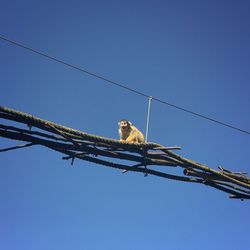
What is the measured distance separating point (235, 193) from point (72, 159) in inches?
133

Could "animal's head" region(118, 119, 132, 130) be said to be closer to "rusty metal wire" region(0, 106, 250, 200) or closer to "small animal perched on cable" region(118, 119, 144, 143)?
"small animal perched on cable" region(118, 119, 144, 143)

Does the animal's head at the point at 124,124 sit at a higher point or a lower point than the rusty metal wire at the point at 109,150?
higher

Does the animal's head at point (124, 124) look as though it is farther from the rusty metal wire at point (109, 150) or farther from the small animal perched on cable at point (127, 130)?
the rusty metal wire at point (109, 150)

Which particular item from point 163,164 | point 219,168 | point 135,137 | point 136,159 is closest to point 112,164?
point 136,159

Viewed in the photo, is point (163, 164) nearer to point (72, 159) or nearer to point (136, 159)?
point (136, 159)

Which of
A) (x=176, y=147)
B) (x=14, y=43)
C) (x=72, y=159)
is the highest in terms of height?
(x=14, y=43)

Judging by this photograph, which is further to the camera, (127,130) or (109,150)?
(127,130)

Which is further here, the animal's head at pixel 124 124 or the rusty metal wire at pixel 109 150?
the animal's head at pixel 124 124

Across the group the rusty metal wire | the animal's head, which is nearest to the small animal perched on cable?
the animal's head

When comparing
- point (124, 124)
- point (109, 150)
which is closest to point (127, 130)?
point (124, 124)

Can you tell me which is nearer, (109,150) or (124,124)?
(109,150)

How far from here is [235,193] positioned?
338 inches

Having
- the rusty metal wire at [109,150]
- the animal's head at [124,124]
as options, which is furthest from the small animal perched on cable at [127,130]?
the rusty metal wire at [109,150]

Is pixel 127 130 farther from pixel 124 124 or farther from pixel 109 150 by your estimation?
pixel 109 150
